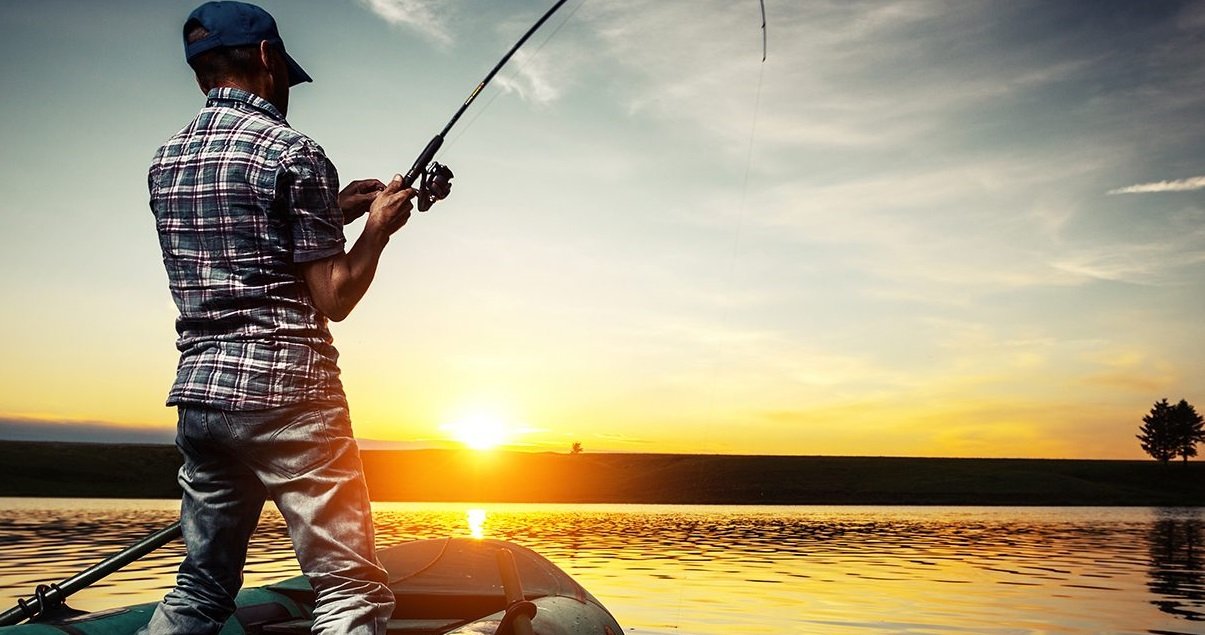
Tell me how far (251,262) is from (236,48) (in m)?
0.72

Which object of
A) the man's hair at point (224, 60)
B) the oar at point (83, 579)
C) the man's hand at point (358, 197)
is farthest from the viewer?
the oar at point (83, 579)

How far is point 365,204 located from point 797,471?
107110 mm

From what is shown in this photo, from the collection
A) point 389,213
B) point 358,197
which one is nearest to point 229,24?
point 358,197

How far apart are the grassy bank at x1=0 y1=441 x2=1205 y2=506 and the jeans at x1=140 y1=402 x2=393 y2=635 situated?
9219cm

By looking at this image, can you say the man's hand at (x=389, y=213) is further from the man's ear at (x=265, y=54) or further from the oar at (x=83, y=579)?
the oar at (x=83, y=579)

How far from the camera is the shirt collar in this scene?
290cm

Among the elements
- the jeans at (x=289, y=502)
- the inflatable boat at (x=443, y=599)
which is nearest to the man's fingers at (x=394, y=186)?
the jeans at (x=289, y=502)

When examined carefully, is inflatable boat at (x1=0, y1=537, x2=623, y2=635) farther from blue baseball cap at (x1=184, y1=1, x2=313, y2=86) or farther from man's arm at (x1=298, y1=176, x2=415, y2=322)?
blue baseball cap at (x1=184, y1=1, x2=313, y2=86)

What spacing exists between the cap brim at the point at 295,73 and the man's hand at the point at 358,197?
1.22 feet

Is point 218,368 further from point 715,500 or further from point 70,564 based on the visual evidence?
point 715,500

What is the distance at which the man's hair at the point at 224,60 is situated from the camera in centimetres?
293

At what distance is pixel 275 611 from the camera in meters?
6.46

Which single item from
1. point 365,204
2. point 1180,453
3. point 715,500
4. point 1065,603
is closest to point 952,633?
point 1065,603

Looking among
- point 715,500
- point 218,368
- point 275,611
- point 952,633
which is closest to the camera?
point 218,368
